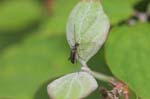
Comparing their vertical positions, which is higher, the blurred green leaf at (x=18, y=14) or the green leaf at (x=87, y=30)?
the green leaf at (x=87, y=30)

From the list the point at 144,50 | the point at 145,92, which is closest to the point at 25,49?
the point at 144,50

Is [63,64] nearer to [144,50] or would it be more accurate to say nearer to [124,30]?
[124,30]

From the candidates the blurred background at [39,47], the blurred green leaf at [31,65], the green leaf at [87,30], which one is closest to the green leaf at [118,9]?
the blurred background at [39,47]

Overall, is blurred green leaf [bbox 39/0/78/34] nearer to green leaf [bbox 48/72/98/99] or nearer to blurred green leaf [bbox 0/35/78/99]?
blurred green leaf [bbox 0/35/78/99]

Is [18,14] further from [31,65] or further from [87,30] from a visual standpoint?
[87,30]

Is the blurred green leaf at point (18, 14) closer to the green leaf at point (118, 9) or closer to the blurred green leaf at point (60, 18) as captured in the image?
the blurred green leaf at point (60, 18)

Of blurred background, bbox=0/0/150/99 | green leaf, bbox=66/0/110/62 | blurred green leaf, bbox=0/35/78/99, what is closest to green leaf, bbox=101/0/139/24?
blurred background, bbox=0/0/150/99
